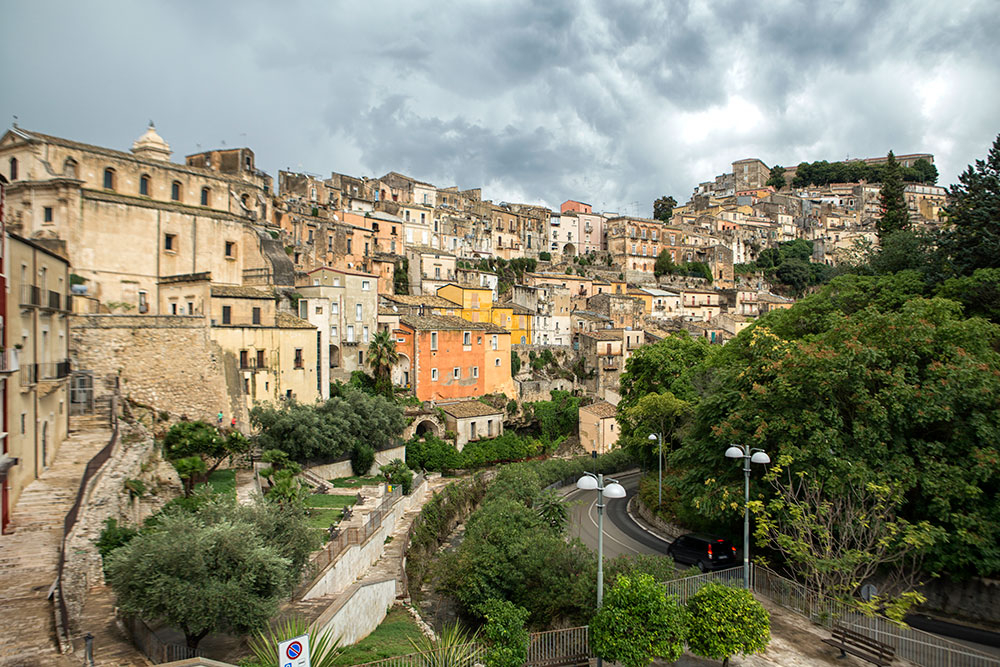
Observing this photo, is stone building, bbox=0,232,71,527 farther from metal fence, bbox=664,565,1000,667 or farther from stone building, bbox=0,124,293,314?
metal fence, bbox=664,565,1000,667

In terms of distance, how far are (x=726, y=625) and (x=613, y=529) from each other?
14.7 meters

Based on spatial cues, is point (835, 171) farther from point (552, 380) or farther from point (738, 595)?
point (738, 595)

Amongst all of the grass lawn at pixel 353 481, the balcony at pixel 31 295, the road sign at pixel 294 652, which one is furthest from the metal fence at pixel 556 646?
the grass lawn at pixel 353 481

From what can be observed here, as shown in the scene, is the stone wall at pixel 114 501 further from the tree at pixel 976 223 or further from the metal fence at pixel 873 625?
the tree at pixel 976 223

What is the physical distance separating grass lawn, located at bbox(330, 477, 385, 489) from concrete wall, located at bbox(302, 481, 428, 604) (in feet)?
15.9

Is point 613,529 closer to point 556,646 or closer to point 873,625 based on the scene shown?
point 873,625

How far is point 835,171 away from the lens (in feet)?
433

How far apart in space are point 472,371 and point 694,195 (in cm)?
11013

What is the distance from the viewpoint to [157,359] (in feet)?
86.2

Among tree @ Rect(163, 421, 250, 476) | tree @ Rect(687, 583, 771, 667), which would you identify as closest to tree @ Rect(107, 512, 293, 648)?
tree @ Rect(687, 583, 771, 667)

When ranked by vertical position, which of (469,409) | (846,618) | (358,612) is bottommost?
(358,612)

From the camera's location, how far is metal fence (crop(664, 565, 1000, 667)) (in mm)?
13094

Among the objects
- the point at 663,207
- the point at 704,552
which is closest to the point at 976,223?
the point at 704,552

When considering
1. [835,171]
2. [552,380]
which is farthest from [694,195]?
[552,380]
